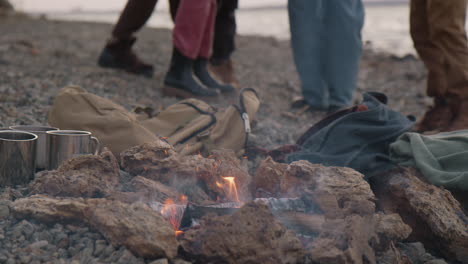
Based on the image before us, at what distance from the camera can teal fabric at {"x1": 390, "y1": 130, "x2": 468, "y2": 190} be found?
232 centimetres

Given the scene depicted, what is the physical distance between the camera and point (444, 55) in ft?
12.5

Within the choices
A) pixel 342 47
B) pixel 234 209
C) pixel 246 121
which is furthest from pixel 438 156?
pixel 342 47

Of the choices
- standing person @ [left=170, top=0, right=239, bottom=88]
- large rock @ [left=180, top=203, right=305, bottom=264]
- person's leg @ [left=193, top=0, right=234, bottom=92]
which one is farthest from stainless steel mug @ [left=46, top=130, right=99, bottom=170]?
standing person @ [left=170, top=0, right=239, bottom=88]

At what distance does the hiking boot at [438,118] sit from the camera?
3842 millimetres

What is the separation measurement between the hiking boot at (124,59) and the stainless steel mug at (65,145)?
130 inches

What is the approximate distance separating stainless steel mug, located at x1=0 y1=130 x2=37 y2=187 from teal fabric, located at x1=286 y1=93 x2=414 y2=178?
140cm

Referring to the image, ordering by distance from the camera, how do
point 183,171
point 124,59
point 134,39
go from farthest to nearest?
point 124,59, point 134,39, point 183,171

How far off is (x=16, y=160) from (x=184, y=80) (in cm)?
265

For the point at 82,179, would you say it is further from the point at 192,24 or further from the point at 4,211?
the point at 192,24

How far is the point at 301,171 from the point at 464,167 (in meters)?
0.90

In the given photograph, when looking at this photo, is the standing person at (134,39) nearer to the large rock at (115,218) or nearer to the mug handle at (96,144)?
the mug handle at (96,144)

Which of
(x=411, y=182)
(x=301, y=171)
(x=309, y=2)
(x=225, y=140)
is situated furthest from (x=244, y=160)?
(x=309, y=2)

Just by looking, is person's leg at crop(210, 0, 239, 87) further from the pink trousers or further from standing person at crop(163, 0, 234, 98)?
the pink trousers

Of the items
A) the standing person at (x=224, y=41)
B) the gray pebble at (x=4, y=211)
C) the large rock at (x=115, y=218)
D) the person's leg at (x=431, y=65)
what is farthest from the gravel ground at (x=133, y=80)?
the large rock at (x=115, y=218)
